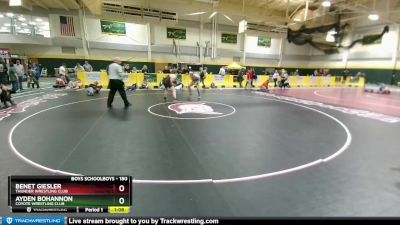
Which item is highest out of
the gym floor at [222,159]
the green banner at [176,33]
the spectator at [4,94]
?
the green banner at [176,33]

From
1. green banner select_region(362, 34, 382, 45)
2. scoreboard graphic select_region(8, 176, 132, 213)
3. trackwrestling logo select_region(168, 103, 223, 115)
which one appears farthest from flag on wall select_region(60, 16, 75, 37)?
green banner select_region(362, 34, 382, 45)

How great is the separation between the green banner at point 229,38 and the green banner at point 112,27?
38.0 ft

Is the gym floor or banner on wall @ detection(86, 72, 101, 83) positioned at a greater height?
banner on wall @ detection(86, 72, 101, 83)

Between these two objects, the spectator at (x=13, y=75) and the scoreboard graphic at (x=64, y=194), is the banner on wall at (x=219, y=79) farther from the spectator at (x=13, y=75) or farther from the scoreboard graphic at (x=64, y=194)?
the scoreboard graphic at (x=64, y=194)

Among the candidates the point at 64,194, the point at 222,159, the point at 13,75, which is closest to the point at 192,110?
the point at 222,159

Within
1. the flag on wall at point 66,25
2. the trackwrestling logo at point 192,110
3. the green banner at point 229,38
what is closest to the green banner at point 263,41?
the green banner at point 229,38

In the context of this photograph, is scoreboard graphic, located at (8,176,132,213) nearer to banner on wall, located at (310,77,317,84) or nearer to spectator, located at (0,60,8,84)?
spectator, located at (0,60,8,84)

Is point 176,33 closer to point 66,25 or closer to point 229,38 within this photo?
point 229,38

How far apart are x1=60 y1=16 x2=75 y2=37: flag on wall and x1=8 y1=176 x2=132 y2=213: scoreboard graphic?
2552 centimetres

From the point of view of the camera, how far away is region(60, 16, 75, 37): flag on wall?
2286 cm

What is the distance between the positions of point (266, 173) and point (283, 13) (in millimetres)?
28479

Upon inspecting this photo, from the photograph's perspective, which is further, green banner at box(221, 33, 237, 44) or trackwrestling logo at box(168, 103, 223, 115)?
green banner at box(221, 33, 237, 44)

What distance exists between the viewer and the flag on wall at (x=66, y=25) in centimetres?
2286

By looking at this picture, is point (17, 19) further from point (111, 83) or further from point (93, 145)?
point (93, 145)
